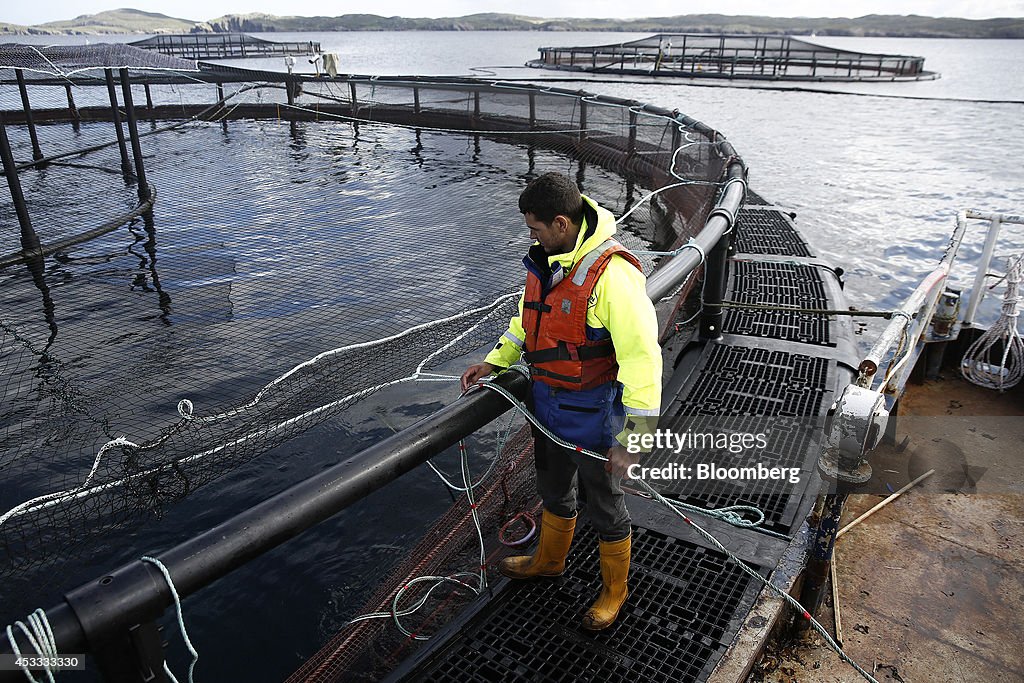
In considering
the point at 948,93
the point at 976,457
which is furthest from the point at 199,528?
the point at 948,93

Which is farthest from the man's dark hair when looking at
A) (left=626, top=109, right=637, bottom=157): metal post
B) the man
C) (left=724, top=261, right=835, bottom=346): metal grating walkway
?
(left=626, top=109, right=637, bottom=157): metal post

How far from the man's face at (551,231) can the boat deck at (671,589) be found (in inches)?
71.9

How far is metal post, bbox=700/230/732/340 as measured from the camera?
5.83 metres

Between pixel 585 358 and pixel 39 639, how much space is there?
82.6 inches

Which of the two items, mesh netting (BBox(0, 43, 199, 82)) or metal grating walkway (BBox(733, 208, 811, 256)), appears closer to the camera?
metal grating walkway (BBox(733, 208, 811, 256))

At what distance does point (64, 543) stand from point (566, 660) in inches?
142

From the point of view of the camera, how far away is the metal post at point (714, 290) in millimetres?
5828

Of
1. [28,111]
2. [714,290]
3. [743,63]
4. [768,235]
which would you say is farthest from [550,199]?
[743,63]

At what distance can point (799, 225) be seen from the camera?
15.2 metres

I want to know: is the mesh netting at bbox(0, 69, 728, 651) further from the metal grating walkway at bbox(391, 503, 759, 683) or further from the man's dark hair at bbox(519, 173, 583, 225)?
the man's dark hair at bbox(519, 173, 583, 225)

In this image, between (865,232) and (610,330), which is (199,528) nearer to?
(610,330)

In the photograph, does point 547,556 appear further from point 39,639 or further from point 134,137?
point 134,137

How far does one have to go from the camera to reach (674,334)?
652cm

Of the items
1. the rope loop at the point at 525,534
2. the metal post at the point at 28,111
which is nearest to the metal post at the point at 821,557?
the rope loop at the point at 525,534
